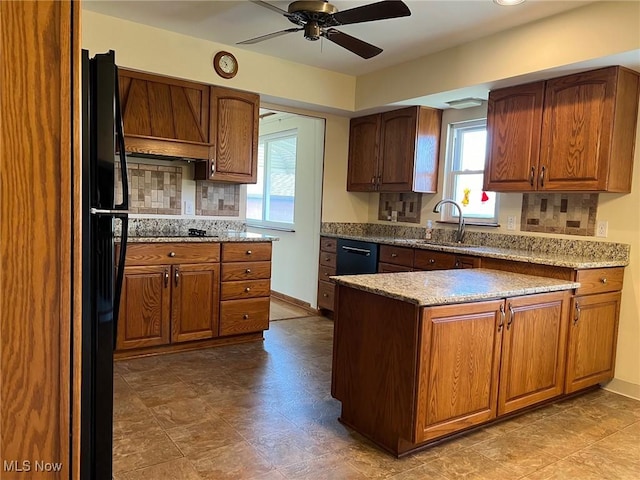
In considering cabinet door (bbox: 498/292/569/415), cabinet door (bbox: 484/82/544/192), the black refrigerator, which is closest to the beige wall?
cabinet door (bbox: 484/82/544/192)

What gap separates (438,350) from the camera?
2105 mm

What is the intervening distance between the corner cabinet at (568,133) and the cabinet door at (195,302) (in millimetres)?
2371

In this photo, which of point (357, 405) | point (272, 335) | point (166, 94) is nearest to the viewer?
point (357, 405)

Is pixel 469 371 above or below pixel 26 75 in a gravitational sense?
below

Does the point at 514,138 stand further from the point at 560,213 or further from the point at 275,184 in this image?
the point at 275,184

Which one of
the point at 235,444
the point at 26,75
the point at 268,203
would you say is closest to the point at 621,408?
the point at 235,444

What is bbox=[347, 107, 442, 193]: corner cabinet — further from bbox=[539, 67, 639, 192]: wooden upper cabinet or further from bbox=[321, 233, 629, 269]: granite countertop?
bbox=[539, 67, 639, 192]: wooden upper cabinet

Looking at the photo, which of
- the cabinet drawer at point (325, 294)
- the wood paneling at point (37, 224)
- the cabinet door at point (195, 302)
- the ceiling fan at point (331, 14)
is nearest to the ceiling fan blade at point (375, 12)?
the ceiling fan at point (331, 14)

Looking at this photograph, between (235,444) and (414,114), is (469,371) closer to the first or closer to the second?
(235,444)

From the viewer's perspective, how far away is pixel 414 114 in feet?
14.7

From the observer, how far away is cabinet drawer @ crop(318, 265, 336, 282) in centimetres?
501

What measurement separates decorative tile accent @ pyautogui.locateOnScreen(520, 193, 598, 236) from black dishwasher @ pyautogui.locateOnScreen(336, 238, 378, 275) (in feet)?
4.37

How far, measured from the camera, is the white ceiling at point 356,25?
9.93 ft

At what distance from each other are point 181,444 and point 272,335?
201cm
